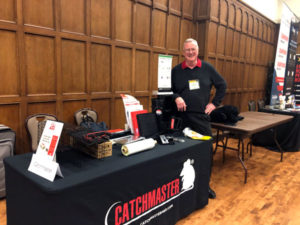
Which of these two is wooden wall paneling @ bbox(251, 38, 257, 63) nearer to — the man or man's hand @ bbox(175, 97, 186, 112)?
the man

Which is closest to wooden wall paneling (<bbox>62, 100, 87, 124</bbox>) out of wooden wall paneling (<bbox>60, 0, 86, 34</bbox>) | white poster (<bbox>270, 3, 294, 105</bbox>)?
wooden wall paneling (<bbox>60, 0, 86, 34</bbox>)

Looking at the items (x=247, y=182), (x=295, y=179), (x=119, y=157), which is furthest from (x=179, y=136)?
(x=295, y=179)

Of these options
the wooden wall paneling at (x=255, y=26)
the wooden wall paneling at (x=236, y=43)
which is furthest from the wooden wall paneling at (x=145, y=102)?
the wooden wall paneling at (x=255, y=26)

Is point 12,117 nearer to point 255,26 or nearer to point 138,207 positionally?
point 138,207

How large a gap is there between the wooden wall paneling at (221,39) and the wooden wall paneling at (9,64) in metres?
3.73

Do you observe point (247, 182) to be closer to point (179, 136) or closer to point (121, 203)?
point (179, 136)

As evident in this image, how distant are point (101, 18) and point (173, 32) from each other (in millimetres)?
1445

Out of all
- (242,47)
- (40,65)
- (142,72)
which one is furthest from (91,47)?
(242,47)

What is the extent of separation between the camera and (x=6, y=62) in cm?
247

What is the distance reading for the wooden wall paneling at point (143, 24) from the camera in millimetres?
3576

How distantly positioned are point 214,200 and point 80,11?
2.65 m

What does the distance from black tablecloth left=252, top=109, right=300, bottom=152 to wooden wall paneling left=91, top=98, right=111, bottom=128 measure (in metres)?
2.79

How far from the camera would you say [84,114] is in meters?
3.05

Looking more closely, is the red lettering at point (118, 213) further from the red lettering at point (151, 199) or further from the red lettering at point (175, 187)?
the red lettering at point (175, 187)
